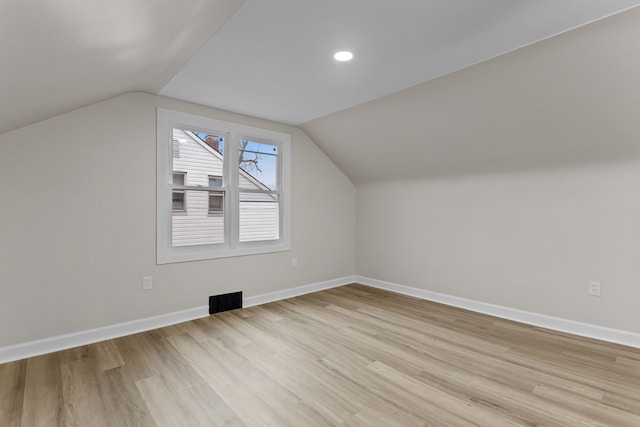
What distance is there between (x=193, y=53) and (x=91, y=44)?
0.87 meters

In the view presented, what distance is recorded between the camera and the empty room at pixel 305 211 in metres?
1.78

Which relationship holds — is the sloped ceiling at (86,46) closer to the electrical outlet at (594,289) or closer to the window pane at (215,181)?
the window pane at (215,181)

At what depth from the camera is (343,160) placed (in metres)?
4.57

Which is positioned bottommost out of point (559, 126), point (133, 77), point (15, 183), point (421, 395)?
point (421, 395)

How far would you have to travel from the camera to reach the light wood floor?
175cm

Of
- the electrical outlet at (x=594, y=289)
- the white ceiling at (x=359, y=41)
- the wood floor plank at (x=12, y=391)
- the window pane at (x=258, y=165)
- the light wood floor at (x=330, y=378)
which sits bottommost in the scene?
the light wood floor at (x=330, y=378)

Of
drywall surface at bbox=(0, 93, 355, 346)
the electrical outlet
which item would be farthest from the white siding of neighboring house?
the electrical outlet

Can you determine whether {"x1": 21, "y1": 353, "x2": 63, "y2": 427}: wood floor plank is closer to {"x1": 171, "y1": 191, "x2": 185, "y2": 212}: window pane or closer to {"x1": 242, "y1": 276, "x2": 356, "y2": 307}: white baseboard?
{"x1": 171, "y1": 191, "x2": 185, "y2": 212}: window pane

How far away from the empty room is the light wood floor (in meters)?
0.02

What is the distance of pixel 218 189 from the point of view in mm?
3553

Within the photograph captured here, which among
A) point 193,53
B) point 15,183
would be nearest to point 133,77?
point 193,53

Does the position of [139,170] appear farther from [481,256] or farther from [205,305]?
[481,256]

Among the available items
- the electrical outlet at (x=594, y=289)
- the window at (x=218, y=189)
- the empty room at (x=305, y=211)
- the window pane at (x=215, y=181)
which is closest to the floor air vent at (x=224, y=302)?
the empty room at (x=305, y=211)

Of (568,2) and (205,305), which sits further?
(205,305)
